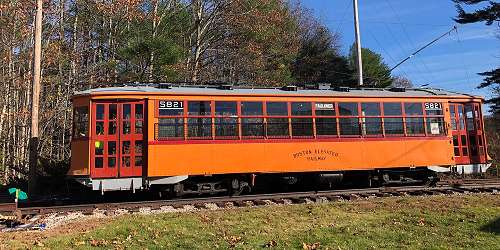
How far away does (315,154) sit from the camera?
13742mm

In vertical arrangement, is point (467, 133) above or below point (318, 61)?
below

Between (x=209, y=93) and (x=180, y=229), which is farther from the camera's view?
(x=209, y=93)

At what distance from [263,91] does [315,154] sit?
227 cm

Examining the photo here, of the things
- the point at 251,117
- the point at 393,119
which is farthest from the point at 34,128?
the point at 393,119

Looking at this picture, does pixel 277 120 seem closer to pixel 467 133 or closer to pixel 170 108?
pixel 170 108

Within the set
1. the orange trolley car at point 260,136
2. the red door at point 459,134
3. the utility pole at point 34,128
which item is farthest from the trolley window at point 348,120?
the utility pole at point 34,128

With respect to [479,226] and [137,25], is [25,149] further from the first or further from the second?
[479,226]

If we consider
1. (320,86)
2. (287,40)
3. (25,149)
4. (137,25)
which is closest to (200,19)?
(137,25)

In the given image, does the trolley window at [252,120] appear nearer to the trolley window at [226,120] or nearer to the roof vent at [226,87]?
the trolley window at [226,120]

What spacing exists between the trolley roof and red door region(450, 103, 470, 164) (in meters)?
0.45

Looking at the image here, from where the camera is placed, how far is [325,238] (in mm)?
8164

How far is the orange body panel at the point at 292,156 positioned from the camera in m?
12.5

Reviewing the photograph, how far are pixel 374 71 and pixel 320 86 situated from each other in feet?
96.6

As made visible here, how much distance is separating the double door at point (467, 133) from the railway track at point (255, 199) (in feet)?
3.57
